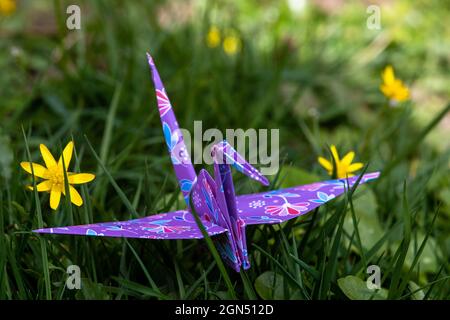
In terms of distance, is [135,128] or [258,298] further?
[135,128]

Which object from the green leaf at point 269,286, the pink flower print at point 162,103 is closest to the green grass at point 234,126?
the green leaf at point 269,286

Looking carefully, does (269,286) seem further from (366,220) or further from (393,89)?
(393,89)

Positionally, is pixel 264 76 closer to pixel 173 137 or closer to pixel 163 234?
pixel 173 137

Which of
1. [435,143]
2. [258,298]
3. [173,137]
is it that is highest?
[173,137]

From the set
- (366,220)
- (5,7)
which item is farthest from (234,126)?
(5,7)

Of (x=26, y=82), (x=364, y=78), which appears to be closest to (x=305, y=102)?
(x=364, y=78)

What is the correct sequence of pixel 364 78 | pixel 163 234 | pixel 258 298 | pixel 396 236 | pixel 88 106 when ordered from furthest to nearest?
pixel 364 78
pixel 88 106
pixel 396 236
pixel 258 298
pixel 163 234

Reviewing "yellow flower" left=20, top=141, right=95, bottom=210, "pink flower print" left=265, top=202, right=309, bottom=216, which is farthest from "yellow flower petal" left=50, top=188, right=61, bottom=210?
"pink flower print" left=265, top=202, right=309, bottom=216

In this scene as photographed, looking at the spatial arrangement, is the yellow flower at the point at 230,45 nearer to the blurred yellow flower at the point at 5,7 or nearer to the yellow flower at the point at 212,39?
the yellow flower at the point at 212,39
